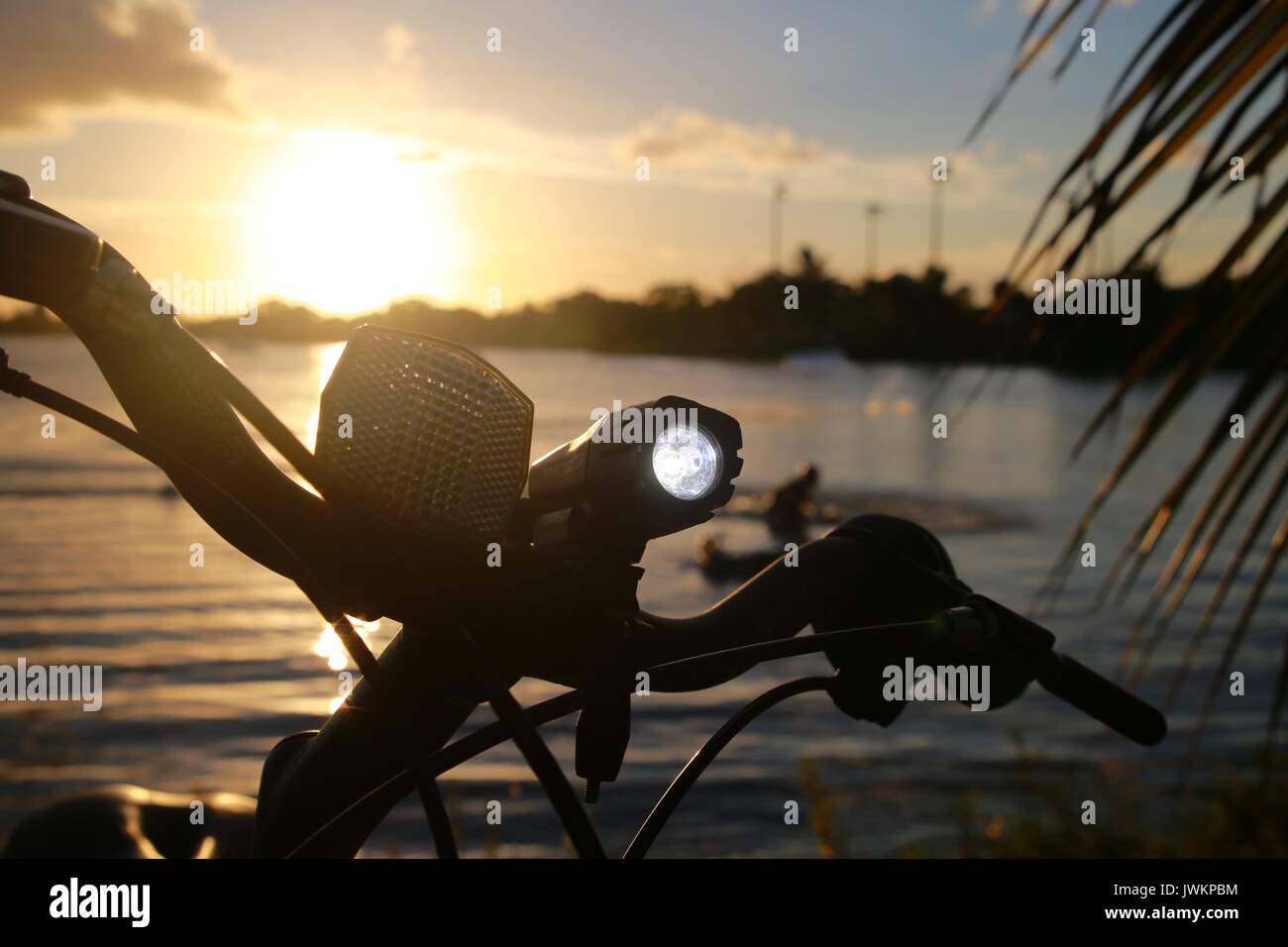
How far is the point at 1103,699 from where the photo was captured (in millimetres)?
1162

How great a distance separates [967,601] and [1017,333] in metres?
0.37

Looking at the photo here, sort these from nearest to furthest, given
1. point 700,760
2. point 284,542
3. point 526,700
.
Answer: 1. point 284,542
2. point 700,760
3. point 526,700

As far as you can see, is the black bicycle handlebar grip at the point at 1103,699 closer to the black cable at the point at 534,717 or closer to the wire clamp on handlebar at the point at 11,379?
the black cable at the point at 534,717

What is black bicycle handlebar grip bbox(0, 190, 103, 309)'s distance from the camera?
2.34 feet

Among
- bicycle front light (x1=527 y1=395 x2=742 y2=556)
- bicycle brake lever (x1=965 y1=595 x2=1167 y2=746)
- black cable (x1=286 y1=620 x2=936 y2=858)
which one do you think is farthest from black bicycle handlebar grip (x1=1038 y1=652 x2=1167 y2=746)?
bicycle front light (x1=527 y1=395 x2=742 y2=556)

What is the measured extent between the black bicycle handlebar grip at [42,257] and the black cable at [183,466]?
0.07 meters

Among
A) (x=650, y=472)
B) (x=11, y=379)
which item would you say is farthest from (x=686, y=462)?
(x=11, y=379)

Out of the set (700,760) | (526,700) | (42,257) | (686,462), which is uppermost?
(42,257)

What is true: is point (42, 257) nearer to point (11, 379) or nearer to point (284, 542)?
point (11, 379)

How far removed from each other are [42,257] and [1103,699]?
3.29 ft

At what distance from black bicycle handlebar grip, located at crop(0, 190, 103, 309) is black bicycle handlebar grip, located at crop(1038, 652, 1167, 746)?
89 centimetres
